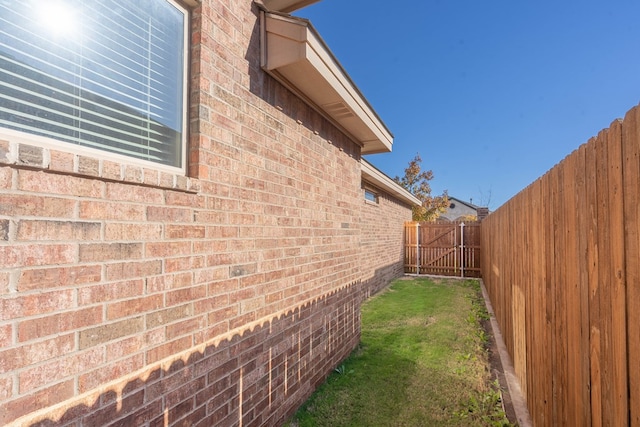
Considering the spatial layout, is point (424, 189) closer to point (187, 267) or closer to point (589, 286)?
point (589, 286)

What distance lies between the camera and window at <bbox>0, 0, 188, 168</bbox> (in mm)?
1334

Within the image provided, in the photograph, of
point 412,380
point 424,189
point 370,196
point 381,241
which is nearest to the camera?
point 412,380

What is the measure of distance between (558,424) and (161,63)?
3.65 m

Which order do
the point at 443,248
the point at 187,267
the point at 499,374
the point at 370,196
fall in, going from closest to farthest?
the point at 187,267 < the point at 499,374 < the point at 370,196 < the point at 443,248

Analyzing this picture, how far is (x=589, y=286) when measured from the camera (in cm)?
160

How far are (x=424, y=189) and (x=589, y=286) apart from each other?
23.6 m

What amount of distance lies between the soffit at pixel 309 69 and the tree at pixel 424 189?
2027 cm

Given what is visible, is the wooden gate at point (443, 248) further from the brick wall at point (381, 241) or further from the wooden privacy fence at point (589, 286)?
the wooden privacy fence at point (589, 286)

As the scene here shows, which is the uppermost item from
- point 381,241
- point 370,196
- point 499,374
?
point 370,196

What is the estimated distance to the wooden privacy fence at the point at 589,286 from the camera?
4.09 feet

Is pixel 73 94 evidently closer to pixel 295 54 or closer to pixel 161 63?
pixel 161 63

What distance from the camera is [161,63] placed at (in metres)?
1.96

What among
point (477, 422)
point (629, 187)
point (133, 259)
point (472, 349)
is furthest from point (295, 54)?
point (472, 349)

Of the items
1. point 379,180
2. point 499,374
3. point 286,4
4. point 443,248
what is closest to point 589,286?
point 499,374
